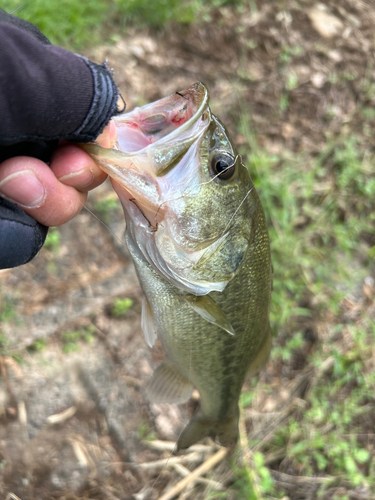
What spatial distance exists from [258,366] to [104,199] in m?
1.80

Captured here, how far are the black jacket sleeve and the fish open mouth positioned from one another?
122mm

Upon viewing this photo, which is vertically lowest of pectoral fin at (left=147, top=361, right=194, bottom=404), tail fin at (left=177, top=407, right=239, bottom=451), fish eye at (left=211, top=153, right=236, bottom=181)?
tail fin at (left=177, top=407, right=239, bottom=451)

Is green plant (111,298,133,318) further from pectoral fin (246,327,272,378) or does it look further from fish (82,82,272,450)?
pectoral fin (246,327,272,378)

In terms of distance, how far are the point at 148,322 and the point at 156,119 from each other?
2.74ft

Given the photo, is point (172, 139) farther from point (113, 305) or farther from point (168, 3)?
point (168, 3)

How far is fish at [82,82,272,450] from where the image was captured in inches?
50.6

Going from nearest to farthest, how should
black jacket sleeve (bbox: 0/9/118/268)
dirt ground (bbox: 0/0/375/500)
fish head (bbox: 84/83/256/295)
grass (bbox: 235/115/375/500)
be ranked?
black jacket sleeve (bbox: 0/9/118/268) → fish head (bbox: 84/83/256/295) → dirt ground (bbox: 0/0/375/500) → grass (bbox: 235/115/375/500)

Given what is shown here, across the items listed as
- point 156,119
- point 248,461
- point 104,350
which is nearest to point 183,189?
point 156,119

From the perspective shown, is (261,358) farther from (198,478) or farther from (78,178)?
(198,478)

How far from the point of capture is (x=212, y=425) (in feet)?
6.73

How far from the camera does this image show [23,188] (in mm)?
1166

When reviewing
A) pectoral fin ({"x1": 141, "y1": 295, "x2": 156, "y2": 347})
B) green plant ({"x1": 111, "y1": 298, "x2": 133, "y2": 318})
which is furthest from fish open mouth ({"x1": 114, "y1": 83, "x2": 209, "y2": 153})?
green plant ({"x1": 111, "y1": 298, "x2": 133, "y2": 318})

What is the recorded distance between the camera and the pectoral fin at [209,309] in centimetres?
145

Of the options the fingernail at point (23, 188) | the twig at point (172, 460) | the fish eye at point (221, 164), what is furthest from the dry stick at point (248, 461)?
the fingernail at point (23, 188)
